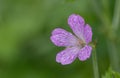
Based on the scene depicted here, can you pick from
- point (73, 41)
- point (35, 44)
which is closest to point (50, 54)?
point (35, 44)

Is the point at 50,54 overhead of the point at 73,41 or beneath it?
beneath

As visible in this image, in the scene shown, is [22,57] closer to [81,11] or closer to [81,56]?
[81,11]

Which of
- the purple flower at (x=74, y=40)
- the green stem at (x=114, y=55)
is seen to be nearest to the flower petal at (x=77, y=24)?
the purple flower at (x=74, y=40)

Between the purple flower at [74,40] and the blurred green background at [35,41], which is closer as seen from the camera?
the purple flower at [74,40]

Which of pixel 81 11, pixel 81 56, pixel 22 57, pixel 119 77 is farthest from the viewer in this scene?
pixel 22 57

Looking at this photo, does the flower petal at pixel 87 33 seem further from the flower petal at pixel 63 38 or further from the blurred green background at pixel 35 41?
the blurred green background at pixel 35 41

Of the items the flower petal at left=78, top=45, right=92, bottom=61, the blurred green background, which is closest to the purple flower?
the flower petal at left=78, top=45, right=92, bottom=61

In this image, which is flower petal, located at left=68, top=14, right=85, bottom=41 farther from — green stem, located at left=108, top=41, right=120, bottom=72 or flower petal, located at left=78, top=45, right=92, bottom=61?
green stem, located at left=108, top=41, right=120, bottom=72
